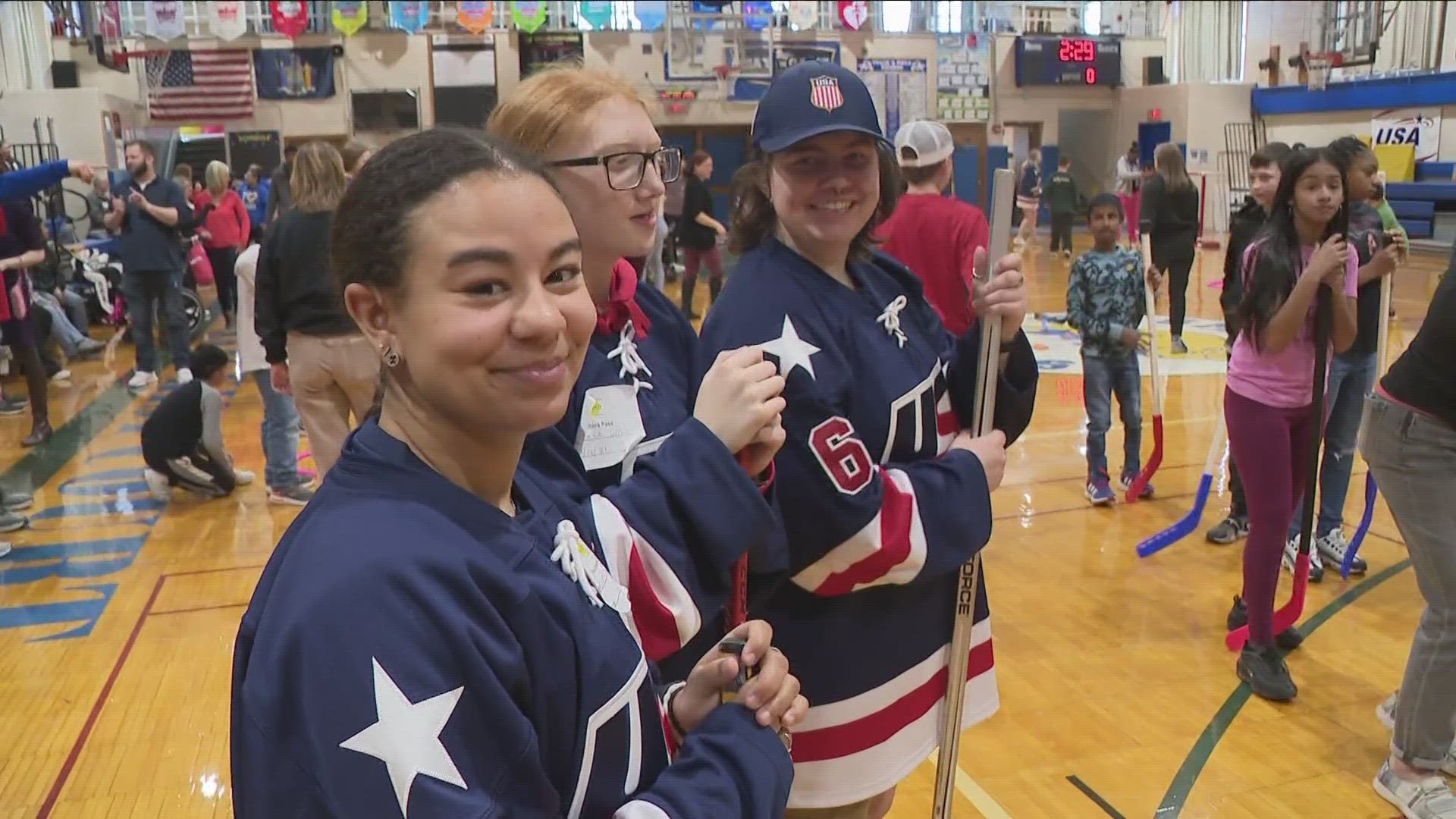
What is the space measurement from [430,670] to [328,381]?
12.2 feet

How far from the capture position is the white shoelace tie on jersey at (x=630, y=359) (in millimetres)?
1520

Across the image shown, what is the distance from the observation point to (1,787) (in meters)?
3.06

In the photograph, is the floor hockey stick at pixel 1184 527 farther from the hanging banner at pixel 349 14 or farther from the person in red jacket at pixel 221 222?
the hanging banner at pixel 349 14

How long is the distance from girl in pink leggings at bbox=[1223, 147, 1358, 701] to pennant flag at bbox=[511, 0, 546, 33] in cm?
1736

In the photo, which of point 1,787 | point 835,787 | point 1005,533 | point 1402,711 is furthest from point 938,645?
point 1005,533

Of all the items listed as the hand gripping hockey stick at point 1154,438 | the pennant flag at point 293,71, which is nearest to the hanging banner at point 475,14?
the pennant flag at point 293,71

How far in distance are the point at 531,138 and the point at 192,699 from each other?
2911mm

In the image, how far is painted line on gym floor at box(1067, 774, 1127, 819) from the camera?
2777 millimetres

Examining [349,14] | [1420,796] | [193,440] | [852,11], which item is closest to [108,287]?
[193,440]

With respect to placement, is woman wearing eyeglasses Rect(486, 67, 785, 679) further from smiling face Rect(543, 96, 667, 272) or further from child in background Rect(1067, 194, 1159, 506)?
child in background Rect(1067, 194, 1159, 506)

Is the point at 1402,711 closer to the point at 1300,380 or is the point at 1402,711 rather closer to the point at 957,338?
the point at 1300,380

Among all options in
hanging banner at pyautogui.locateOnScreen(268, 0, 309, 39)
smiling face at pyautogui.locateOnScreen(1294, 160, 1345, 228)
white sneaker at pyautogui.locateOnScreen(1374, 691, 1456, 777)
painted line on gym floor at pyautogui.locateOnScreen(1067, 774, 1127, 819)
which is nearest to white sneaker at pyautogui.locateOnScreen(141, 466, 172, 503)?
painted line on gym floor at pyautogui.locateOnScreen(1067, 774, 1127, 819)

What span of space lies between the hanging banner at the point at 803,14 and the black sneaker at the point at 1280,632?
17.6m

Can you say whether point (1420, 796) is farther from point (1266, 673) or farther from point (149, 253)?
point (149, 253)
